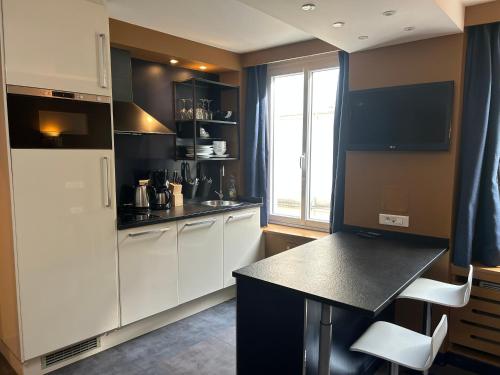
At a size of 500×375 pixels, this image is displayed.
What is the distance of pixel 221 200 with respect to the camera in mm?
3994

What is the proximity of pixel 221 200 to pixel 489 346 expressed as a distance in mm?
2644

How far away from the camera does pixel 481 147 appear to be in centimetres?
237

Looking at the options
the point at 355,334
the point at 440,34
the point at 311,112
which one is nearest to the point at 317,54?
the point at 311,112

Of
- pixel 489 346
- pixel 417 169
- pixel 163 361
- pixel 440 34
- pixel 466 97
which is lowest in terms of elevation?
pixel 163 361

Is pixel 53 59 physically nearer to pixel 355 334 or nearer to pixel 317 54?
pixel 317 54

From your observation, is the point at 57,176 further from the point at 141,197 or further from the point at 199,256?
the point at 199,256

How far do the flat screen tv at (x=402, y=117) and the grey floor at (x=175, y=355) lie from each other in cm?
157

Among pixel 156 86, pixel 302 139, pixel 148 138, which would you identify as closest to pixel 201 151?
pixel 148 138

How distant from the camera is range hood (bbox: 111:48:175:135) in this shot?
290cm

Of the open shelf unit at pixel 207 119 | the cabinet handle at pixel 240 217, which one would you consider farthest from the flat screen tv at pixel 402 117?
the open shelf unit at pixel 207 119

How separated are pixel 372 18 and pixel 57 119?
2.00 meters

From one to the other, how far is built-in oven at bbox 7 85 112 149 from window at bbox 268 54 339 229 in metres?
2.04

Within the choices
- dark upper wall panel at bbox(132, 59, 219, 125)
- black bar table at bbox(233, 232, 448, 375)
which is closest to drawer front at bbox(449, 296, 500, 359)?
black bar table at bbox(233, 232, 448, 375)

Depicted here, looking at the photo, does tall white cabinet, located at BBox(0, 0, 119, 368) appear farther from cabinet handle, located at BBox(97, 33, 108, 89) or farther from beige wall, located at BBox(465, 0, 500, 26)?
beige wall, located at BBox(465, 0, 500, 26)
